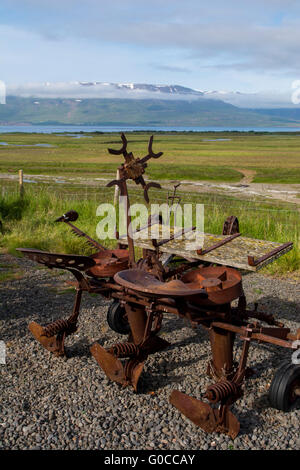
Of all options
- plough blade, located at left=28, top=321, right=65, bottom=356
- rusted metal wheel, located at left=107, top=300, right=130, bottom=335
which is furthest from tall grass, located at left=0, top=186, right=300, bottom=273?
plough blade, located at left=28, top=321, right=65, bottom=356

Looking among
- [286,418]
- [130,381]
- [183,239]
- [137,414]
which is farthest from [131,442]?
[183,239]

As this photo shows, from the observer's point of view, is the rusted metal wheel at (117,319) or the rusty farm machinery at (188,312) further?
the rusted metal wheel at (117,319)

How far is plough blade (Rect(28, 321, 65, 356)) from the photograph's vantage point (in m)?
5.36

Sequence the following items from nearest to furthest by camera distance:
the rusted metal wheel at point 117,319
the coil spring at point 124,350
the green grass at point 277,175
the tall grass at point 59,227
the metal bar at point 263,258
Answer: the coil spring at point 124,350 → the metal bar at point 263,258 → the rusted metal wheel at point 117,319 → the tall grass at point 59,227 → the green grass at point 277,175

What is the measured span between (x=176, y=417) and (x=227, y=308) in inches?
43.7

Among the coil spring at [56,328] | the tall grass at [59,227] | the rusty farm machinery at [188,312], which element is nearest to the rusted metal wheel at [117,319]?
the rusty farm machinery at [188,312]

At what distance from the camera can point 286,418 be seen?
424cm

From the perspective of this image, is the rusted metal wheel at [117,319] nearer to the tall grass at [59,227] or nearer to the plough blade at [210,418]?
the plough blade at [210,418]

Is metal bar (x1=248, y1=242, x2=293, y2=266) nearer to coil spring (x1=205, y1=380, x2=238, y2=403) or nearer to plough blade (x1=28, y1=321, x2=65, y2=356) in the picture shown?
coil spring (x1=205, y1=380, x2=238, y2=403)

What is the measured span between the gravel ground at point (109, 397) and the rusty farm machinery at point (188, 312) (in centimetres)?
17

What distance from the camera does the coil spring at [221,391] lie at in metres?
3.90

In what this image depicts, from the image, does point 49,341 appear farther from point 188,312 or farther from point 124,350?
point 188,312

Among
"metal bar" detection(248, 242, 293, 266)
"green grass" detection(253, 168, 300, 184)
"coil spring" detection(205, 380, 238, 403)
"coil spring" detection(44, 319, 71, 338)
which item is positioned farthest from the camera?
"green grass" detection(253, 168, 300, 184)
